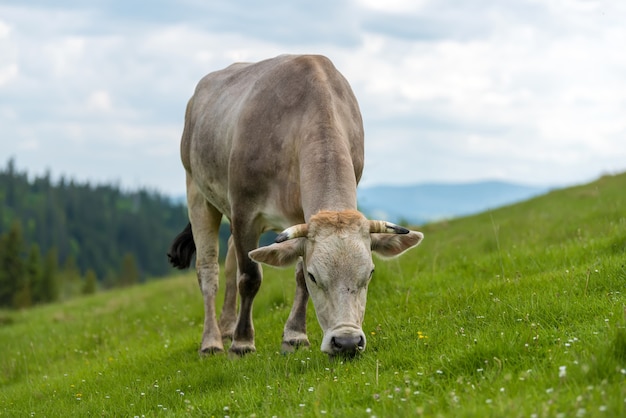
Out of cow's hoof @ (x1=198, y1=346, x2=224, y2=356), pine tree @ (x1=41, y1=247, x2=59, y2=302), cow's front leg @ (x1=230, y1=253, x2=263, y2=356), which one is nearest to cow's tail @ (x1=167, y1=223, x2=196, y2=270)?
cow's hoof @ (x1=198, y1=346, x2=224, y2=356)

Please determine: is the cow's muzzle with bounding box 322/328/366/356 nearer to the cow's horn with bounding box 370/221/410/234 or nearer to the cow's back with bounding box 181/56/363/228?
the cow's horn with bounding box 370/221/410/234

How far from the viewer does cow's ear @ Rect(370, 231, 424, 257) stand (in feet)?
24.9

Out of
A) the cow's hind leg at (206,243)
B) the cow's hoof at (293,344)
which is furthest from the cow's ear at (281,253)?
the cow's hind leg at (206,243)

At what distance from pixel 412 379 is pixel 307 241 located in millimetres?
2004

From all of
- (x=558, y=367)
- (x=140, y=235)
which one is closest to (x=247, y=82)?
(x=558, y=367)

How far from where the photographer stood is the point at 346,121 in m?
8.95

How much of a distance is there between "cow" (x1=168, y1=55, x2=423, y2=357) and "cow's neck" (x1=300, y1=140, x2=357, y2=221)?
1 centimetres

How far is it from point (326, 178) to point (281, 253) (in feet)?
3.15

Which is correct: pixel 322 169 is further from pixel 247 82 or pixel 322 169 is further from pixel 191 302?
pixel 191 302

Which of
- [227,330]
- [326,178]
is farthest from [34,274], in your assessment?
[326,178]

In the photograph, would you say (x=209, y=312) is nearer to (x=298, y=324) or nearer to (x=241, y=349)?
(x=241, y=349)

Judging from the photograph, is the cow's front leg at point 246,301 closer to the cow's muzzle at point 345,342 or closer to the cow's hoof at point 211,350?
the cow's hoof at point 211,350

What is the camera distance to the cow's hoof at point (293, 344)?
8.49m

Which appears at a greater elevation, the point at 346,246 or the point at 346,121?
the point at 346,121
